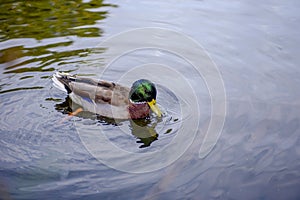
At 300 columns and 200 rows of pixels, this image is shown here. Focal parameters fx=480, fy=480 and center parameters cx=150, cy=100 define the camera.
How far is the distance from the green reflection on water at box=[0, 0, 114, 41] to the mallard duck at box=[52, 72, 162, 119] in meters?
2.23

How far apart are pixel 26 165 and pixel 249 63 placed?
3.82 meters

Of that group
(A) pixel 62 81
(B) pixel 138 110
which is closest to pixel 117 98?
(B) pixel 138 110

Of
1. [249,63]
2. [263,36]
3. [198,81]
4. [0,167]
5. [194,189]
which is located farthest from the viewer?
[263,36]

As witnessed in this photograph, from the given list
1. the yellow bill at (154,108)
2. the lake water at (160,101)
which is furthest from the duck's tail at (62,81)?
the yellow bill at (154,108)

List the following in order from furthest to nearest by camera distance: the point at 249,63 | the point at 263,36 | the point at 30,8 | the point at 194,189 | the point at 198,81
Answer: the point at 30,8, the point at 263,36, the point at 249,63, the point at 198,81, the point at 194,189

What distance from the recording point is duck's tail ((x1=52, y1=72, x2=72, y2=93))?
6.48m

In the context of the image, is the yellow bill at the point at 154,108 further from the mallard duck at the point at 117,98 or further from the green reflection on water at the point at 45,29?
the green reflection on water at the point at 45,29

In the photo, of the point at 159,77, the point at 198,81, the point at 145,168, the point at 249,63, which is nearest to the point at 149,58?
the point at 159,77

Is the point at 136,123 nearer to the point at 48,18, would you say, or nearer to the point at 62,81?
the point at 62,81

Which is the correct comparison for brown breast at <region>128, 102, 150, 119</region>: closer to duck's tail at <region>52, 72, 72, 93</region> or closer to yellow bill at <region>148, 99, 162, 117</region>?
yellow bill at <region>148, 99, 162, 117</region>

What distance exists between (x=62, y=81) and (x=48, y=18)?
2.96 meters

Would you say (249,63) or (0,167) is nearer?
(0,167)

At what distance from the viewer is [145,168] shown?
5.00m

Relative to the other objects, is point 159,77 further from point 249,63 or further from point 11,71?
point 11,71
